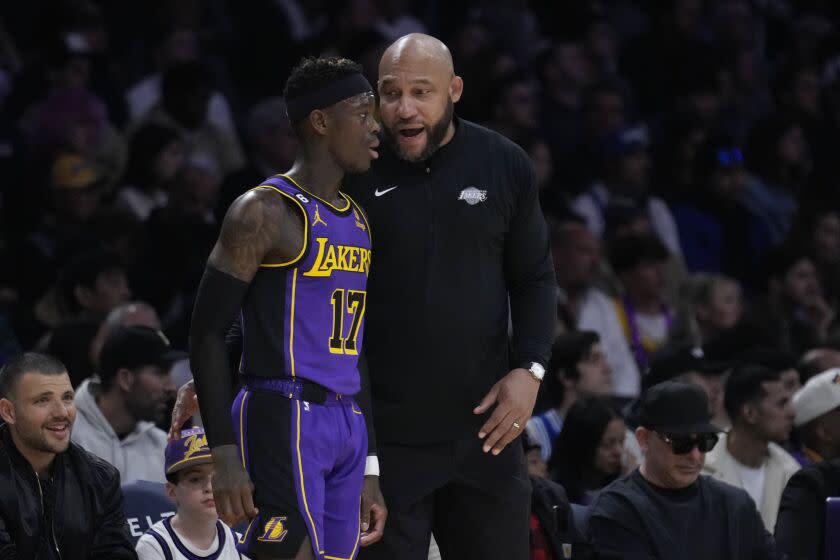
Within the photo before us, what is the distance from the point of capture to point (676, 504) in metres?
6.32

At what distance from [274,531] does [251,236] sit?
2.45 feet

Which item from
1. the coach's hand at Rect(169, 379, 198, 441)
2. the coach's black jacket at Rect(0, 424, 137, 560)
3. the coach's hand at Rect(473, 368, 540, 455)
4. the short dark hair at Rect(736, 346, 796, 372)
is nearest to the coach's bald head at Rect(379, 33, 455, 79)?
the coach's hand at Rect(473, 368, 540, 455)

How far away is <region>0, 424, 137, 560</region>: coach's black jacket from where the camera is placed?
208 inches

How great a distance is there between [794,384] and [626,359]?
55.2 inches

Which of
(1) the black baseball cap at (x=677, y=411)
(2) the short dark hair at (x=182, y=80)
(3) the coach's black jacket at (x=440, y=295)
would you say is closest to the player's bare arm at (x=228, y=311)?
(3) the coach's black jacket at (x=440, y=295)

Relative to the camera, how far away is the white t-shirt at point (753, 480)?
7.61m

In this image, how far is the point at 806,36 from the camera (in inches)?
579

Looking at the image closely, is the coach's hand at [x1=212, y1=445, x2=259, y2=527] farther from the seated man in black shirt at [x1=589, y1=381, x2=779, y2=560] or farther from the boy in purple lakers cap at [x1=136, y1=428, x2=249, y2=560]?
the seated man in black shirt at [x1=589, y1=381, x2=779, y2=560]

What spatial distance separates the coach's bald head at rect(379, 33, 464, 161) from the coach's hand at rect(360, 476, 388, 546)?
95 cm

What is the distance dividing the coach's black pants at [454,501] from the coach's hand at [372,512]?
0.34 ft

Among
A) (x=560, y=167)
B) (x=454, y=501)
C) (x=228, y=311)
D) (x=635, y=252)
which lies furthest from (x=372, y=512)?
(x=560, y=167)

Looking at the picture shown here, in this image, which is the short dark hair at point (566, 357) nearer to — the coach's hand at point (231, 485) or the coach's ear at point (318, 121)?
the coach's ear at point (318, 121)

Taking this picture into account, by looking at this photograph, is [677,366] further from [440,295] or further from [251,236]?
[251,236]

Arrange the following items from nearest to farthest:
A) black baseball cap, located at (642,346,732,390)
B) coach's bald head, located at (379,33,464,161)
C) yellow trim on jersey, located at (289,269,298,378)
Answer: yellow trim on jersey, located at (289,269,298,378) < coach's bald head, located at (379,33,464,161) < black baseball cap, located at (642,346,732,390)
